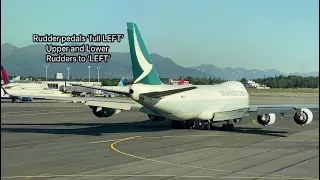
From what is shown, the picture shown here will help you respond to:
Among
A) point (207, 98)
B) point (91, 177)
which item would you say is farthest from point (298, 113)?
point (91, 177)

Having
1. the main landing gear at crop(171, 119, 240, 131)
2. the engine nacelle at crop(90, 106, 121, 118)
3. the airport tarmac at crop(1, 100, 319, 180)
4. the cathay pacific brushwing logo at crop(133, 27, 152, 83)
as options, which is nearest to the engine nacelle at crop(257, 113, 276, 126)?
the airport tarmac at crop(1, 100, 319, 180)

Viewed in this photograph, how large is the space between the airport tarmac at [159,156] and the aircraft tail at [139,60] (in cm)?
520

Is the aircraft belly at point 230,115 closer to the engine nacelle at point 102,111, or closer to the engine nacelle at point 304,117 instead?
the engine nacelle at point 304,117

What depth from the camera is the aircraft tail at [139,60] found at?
40.2 meters

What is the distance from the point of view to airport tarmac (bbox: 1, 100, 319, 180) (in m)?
21.7

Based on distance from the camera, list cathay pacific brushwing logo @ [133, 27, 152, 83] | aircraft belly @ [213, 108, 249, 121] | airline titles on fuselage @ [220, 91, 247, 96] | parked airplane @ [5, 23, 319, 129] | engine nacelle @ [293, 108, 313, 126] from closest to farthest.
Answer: parked airplane @ [5, 23, 319, 129] → cathay pacific brushwing logo @ [133, 27, 152, 83] → engine nacelle @ [293, 108, 313, 126] → aircraft belly @ [213, 108, 249, 121] → airline titles on fuselage @ [220, 91, 247, 96]

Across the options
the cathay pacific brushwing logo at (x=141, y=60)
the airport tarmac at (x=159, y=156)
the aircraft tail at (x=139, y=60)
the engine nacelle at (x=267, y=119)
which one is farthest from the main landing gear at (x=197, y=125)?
the cathay pacific brushwing logo at (x=141, y=60)

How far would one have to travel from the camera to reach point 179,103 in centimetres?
4134

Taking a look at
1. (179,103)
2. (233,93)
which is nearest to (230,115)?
(233,93)

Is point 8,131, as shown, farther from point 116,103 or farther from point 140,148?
point 140,148

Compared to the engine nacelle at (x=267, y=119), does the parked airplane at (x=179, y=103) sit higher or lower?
higher

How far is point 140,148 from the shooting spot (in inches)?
1259

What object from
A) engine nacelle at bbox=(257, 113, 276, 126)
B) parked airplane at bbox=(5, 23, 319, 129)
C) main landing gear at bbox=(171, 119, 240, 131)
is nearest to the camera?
parked airplane at bbox=(5, 23, 319, 129)

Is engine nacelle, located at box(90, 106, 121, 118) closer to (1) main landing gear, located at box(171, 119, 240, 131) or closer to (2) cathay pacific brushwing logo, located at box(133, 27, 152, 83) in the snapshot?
(2) cathay pacific brushwing logo, located at box(133, 27, 152, 83)
